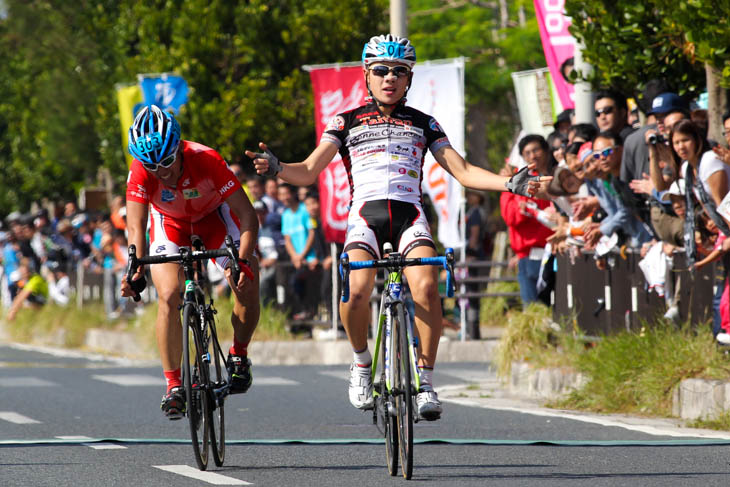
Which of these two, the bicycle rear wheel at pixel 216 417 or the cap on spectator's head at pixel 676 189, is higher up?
the cap on spectator's head at pixel 676 189

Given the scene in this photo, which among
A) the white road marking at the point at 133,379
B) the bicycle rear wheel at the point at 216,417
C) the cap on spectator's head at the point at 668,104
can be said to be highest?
the cap on spectator's head at the point at 668,104

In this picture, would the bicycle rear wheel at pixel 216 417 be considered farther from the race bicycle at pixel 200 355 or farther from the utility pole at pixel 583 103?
the utility pole at pixel 583 103

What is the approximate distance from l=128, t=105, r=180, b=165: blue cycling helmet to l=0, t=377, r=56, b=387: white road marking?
7001mm

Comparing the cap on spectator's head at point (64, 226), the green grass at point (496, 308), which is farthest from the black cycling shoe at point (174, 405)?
the cap on spectator's head at point (64, 226)

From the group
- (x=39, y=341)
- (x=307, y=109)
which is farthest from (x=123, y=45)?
(x=39, y=341)

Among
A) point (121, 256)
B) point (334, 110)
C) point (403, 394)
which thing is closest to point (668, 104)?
point (403, 394)

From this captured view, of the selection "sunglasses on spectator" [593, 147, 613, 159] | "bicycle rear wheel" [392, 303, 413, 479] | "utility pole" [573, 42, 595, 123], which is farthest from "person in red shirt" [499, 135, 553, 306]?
"bicycle rear wheel" [392, 303, 413, 479]

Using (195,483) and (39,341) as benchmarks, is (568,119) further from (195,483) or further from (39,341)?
(39,341)

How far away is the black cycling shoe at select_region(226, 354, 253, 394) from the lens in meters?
8.82

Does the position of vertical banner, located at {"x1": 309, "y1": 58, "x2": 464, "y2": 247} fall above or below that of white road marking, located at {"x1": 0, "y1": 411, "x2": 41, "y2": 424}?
above

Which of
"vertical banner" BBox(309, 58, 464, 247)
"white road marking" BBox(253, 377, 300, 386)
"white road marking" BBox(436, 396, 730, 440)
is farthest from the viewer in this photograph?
"vertical banner" BBox(309, 58, 464, 247)

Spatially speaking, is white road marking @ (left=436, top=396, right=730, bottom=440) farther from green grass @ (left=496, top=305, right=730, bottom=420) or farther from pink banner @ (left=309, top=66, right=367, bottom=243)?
pink banner @ (left=309, top=66, right=367, bottom=243)

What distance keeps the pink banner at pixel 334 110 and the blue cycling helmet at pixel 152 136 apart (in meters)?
9.46

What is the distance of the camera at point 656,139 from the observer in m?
11.6
